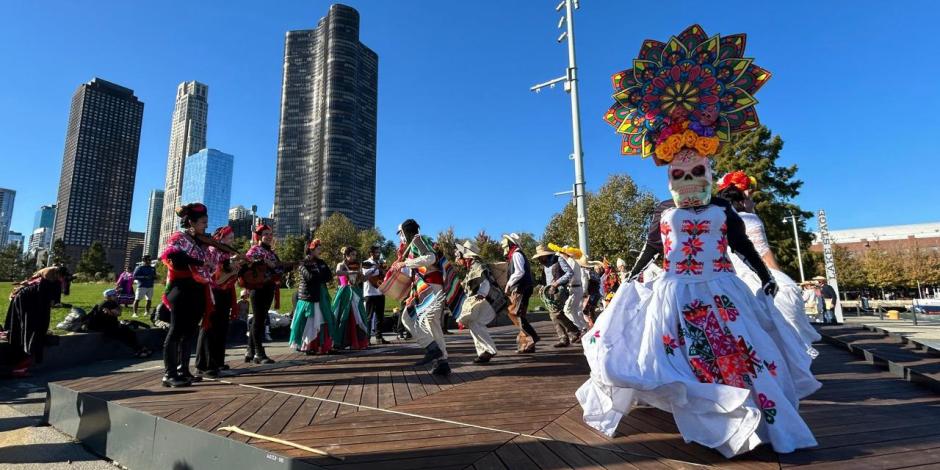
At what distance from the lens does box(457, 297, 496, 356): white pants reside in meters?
5.73

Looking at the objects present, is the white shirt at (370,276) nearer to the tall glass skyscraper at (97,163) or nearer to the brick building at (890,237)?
the brick building at (890,237)

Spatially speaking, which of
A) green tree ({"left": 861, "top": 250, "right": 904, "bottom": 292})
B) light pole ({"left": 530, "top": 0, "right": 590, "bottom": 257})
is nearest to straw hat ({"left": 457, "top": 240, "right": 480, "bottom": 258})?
light pole ({"left": 530, "top": 0, "right": 590, "bottom": 257})

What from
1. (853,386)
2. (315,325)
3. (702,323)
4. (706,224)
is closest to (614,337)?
(702,323)

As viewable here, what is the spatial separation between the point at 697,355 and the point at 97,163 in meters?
117

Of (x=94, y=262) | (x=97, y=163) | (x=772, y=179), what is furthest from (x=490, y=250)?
(x=97, y=163)

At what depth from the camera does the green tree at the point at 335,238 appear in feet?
133

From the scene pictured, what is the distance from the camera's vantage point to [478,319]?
231 inches

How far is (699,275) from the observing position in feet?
9.52

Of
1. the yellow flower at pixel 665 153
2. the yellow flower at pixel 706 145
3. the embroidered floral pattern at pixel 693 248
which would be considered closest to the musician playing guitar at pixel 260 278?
the yellow flower at pixel 665 153

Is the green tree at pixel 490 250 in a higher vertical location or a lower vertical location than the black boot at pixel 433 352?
higher

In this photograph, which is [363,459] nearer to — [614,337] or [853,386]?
[614,337]

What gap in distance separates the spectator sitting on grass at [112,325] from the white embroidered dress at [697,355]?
8506 millimetres

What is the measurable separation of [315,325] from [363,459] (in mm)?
5077

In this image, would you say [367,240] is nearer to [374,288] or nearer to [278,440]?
[374,288]
